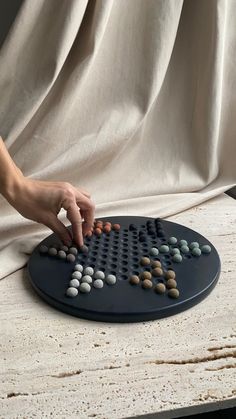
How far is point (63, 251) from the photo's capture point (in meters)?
0.62

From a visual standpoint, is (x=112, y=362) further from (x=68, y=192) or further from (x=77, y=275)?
(x=68, y=192)

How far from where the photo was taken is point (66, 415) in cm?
40

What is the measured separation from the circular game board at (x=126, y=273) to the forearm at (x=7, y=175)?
9cm

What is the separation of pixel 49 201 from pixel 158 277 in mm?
179

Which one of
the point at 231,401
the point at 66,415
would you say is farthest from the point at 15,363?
the point at 231,401

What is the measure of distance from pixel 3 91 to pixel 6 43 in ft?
0.23

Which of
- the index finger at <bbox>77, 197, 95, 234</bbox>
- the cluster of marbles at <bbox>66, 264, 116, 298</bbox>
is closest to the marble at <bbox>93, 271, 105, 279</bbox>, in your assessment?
the cluster of marbles at <bbox>66, 264, 116, 298</bbox>

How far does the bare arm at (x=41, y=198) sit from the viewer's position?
0.60 metres

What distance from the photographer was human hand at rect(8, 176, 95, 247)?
61 centimetres

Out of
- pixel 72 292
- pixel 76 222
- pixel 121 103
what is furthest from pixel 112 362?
pixel 121 103

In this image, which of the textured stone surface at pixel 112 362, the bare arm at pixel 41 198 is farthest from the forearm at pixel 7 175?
the textured stone surface at pixel 112 362

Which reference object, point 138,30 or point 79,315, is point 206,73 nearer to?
point 138,30

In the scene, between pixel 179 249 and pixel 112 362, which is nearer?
pixel 112 362

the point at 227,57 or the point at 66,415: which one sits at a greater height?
the point at 227,57
